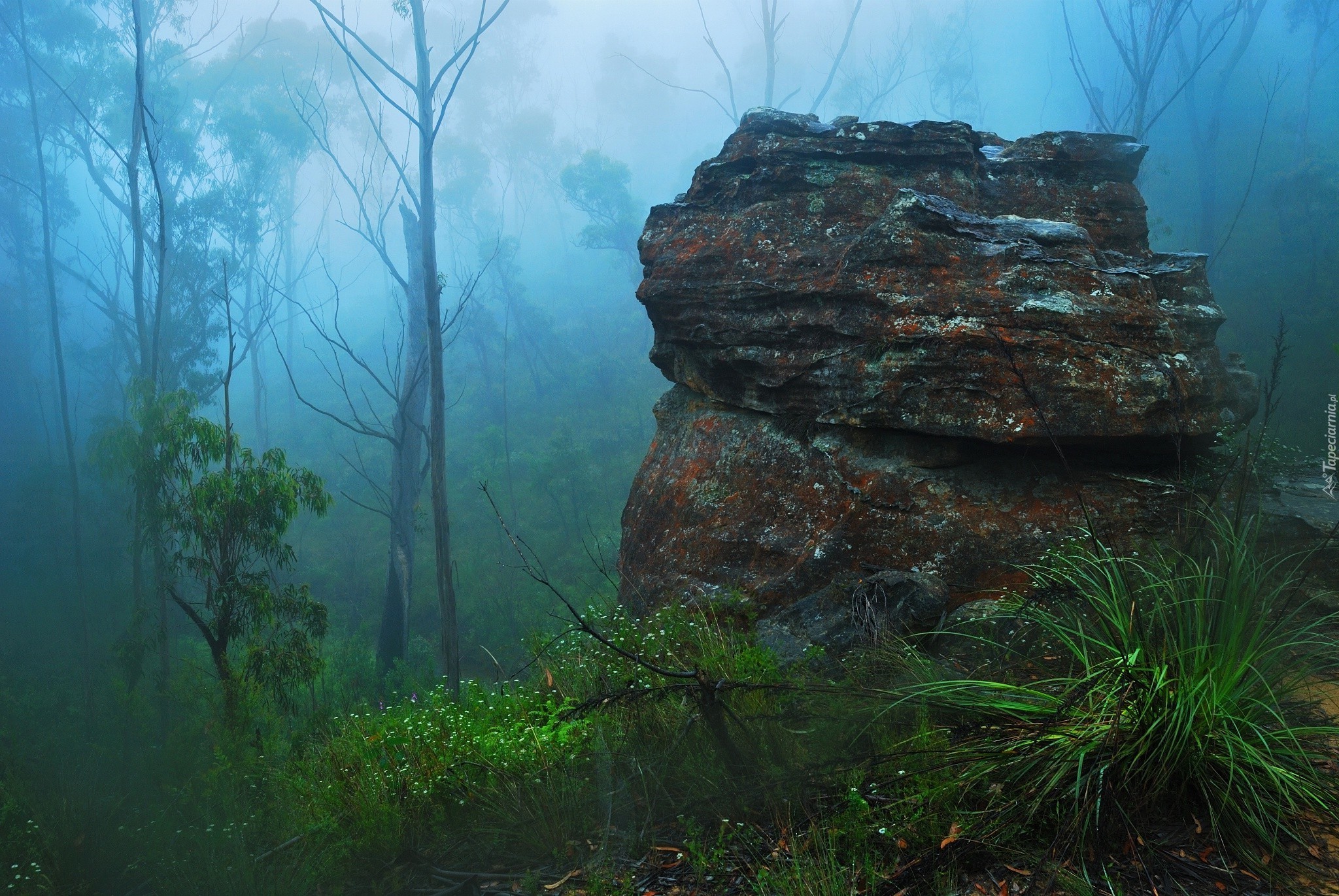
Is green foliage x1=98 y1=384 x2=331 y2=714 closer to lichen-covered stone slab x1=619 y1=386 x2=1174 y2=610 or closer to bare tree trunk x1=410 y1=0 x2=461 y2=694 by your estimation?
bare tree trunk x1=410 y1=0 x2=461 y2=694

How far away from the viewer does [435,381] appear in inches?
427

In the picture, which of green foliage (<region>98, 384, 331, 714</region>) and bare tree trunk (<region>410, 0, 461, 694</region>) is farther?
bare tree trunk (<region>410, 0, 461, 694</region>)

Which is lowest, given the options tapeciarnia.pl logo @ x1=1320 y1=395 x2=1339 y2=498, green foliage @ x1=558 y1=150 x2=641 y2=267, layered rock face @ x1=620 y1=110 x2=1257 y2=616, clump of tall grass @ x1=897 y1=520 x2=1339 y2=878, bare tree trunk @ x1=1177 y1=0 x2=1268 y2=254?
clump of tall grass @ x1=897 y1=520 x2=1339 y2=878

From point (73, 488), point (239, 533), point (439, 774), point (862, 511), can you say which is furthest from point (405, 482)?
point (439, 774)

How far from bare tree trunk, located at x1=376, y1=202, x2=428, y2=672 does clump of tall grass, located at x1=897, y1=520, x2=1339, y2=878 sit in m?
12.2

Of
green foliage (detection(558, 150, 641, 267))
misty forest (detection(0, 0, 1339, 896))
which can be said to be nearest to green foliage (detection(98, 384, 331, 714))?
misty forest (detection(0, 0, 1339, 896))

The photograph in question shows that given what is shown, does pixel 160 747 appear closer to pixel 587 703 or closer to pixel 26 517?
pixel 587 703

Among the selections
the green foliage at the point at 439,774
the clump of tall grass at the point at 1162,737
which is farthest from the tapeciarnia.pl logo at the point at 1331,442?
the green foliage at the point at 439,774

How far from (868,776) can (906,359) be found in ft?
9.95

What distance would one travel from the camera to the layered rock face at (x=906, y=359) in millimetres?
4699

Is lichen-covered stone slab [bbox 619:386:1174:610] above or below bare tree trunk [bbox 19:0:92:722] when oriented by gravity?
below

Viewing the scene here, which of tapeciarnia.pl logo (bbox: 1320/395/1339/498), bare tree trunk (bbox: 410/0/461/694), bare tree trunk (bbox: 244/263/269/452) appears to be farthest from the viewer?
bare tree trunk (bbox: 244/263/269/452)

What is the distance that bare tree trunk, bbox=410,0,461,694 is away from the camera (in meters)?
10.4

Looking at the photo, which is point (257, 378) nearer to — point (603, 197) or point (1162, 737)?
point (603, 197)
